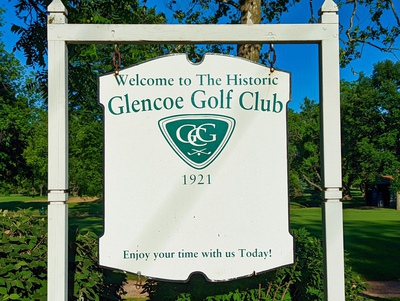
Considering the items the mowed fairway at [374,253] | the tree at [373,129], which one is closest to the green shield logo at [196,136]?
the mowed fairway at [374,253]

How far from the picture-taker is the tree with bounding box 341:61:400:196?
146 feet

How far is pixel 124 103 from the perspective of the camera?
9.89 feet

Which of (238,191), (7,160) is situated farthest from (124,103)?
(7,160)

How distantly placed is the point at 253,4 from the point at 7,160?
805 inches

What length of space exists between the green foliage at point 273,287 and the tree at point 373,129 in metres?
42.9

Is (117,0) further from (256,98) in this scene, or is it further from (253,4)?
(256,98)

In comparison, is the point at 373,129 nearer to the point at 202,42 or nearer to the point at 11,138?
the point at 11,138

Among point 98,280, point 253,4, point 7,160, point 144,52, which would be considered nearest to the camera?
point 98,280

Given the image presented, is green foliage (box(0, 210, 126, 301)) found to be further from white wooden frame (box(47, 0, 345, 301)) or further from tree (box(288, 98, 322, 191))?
tree (box(288, 98, 322, 191))

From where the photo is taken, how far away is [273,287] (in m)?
4.00

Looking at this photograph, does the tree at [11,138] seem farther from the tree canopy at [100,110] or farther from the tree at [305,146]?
the tree at [305,146]

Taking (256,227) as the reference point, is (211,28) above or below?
above

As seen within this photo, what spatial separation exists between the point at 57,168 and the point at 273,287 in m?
2.17

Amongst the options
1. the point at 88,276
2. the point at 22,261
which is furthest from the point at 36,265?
the point at 88,276
